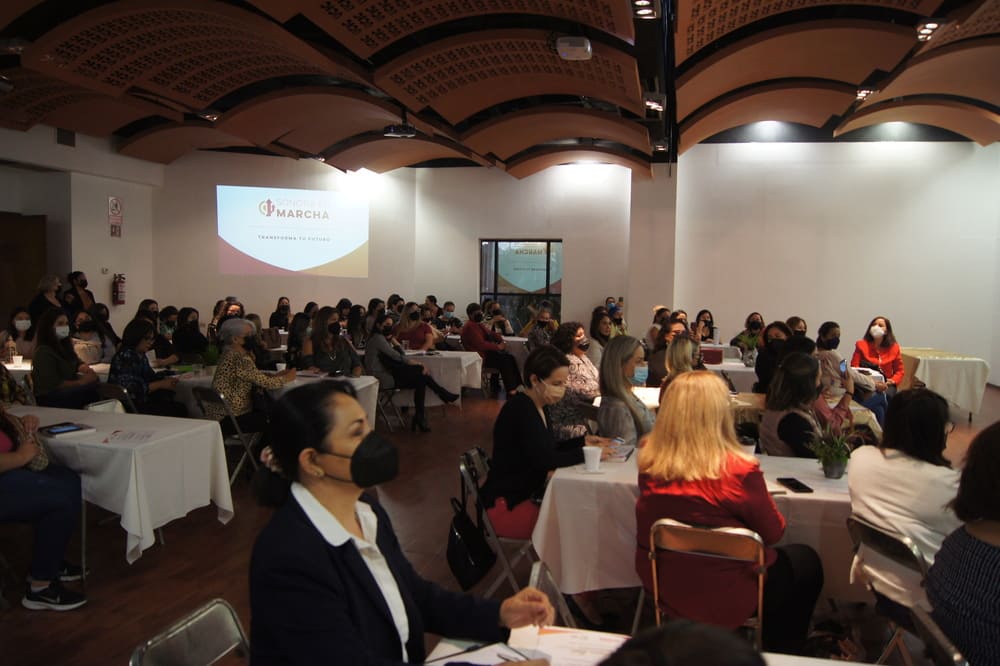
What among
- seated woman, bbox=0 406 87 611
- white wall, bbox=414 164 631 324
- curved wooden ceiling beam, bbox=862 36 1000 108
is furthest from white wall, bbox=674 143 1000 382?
seated woman, bbox=0 406 87 611

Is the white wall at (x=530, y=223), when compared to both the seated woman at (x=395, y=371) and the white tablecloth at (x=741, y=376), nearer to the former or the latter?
the white tablecloth at (x=741, y=376)

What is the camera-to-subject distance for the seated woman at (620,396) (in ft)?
13.6

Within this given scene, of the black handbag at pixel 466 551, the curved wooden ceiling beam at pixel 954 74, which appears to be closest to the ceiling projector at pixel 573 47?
the curved wooden ceiling beam at pixel 954 74

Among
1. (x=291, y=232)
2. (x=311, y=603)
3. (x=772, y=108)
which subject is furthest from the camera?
(x=291, y=232)

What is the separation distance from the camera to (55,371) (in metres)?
5.31

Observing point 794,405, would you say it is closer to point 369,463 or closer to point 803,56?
point 369,463

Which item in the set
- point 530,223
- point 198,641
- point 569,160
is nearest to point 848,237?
point 569,160

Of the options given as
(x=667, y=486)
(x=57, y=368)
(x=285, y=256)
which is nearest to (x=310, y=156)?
(x=285, y=256)

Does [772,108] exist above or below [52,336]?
above

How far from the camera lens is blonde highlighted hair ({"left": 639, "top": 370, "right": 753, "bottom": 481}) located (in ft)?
8.66

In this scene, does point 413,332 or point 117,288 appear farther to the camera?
point 117,288

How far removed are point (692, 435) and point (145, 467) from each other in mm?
2850

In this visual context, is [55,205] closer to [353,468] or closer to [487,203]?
[487,203]

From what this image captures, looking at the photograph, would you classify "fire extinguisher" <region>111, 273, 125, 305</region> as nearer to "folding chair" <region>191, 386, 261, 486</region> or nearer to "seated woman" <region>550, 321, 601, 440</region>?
"folding chair" <region>191, 386, 261, 486</region>
